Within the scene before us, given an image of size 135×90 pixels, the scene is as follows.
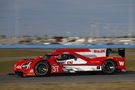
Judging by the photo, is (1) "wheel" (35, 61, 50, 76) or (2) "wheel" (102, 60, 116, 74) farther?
(2) "wheel" (102, 60, 116, 74)

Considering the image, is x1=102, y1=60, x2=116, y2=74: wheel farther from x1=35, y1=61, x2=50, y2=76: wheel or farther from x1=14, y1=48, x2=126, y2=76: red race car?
x1=35, y1=61, x2=50, y2=76: wheel

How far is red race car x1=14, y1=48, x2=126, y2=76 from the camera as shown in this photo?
417 inches

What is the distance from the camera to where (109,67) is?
11281 millimetres

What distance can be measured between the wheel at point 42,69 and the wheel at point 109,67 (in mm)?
2513

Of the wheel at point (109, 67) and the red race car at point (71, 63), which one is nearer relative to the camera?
the red race car at point (71, 63)

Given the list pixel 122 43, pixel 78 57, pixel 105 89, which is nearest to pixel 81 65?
pixel 78 57

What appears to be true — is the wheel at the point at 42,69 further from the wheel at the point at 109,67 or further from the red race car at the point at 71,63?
the wheel at the point at 109,67

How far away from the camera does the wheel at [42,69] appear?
10.6 metres

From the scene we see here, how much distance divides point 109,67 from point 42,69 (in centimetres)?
299

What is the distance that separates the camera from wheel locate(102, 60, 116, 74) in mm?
11227

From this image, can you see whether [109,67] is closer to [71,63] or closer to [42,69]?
[71,63]

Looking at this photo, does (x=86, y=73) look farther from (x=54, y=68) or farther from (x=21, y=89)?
(x=21, y=89)

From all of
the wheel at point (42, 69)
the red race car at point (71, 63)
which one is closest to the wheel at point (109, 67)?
the red race car at point (71, 63)

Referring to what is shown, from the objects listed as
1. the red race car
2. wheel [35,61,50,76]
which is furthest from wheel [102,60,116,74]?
wheel [35,61,50,76]
